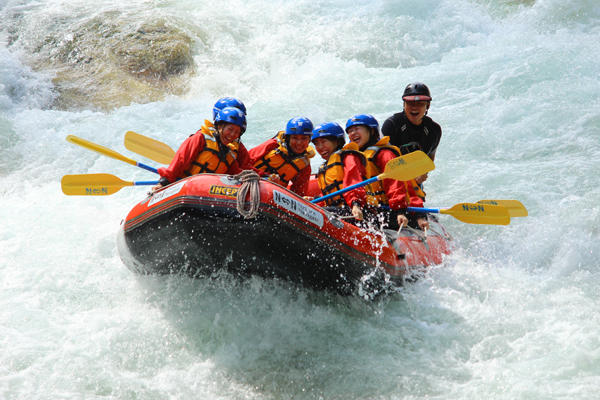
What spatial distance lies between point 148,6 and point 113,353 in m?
10.9

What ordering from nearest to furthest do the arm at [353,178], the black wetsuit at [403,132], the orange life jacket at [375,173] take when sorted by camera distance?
the arm at [353,178], the orange life jacket at [375,173], the black wetsuit at [403,132]

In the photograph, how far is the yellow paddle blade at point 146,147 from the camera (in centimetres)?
551

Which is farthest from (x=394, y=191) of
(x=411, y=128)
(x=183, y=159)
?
(x=183, y=159)

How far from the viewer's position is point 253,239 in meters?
3.76

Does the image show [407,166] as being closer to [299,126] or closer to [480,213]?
[480,213]

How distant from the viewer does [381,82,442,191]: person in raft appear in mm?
5313

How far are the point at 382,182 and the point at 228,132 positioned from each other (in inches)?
53.1

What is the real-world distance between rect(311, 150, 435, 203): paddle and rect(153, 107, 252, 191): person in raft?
0.95 m

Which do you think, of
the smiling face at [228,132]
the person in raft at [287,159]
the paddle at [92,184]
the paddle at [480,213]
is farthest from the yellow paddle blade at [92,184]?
the paddle at [480,213]

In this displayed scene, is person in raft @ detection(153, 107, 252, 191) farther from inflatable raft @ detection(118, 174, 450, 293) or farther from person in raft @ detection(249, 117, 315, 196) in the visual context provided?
person in raft @ detection(249, 117, 315, 196)

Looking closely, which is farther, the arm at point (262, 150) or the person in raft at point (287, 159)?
the arm at point (262, 150)

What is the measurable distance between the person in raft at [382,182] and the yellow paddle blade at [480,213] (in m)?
0.28

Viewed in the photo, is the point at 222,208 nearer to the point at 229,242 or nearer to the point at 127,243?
the point at 229,242

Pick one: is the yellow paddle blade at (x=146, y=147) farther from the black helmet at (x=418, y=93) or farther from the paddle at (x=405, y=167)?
the black helmet at (x=418, y=93)
